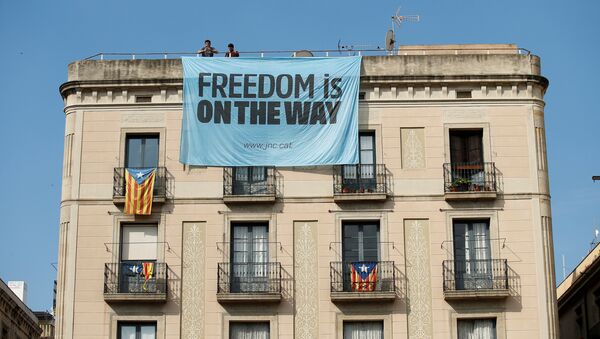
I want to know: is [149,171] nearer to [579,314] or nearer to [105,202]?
[105,202]

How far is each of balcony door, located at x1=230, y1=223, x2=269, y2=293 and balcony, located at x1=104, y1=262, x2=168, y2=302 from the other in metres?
2.47

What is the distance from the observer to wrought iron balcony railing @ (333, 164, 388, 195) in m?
41.2

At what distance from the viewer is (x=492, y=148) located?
4175 cm

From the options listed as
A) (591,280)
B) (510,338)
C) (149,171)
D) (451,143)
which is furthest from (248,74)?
(591,280)

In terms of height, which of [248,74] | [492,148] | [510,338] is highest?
[248,74]

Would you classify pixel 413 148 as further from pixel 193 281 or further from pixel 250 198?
pixel 193 281

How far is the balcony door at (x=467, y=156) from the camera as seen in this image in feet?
136

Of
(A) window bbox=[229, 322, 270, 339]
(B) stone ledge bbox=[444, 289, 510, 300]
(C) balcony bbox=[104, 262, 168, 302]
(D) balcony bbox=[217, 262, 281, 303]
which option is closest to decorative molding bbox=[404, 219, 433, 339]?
(B) stone ledge bbox=[444, 289, 510, 300]

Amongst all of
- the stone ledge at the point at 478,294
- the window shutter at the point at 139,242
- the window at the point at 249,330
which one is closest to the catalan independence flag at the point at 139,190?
the window shutter at the point at 139,242

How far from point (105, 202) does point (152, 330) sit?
4972mm

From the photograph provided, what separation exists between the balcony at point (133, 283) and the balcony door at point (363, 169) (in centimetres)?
722

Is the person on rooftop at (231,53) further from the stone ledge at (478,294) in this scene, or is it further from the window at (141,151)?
the stone ledge at (478,294)

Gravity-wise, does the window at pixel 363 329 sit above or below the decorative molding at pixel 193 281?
below

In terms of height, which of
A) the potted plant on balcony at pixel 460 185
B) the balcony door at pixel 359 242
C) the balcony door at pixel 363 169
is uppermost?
the balcony door at pixel 363 169
